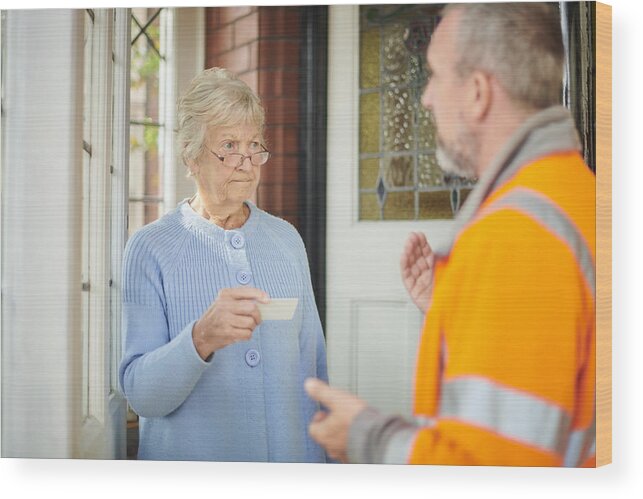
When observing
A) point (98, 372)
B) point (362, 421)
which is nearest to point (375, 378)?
point (362, 421)

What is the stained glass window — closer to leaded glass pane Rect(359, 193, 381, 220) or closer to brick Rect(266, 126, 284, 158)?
leaded glass pane Rect(359, 193, 381, 220)

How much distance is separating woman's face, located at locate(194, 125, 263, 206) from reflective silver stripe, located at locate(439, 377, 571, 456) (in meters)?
0.92

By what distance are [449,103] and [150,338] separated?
1236mm

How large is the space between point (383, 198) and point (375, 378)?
585mm

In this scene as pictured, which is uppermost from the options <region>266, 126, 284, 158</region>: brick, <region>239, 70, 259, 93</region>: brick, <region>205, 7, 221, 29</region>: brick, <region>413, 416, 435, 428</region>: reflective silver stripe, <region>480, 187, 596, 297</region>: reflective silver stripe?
<region>205, 7, 221, 29</region>: brick

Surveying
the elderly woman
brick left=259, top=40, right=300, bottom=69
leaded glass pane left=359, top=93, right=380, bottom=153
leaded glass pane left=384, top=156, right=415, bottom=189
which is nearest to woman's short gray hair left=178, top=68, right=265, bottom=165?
the elderly woman

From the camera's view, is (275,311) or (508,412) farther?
(275,311)

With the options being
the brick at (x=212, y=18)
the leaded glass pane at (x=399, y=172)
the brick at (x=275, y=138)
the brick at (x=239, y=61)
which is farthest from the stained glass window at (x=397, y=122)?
the brick at (x=212, y=18)

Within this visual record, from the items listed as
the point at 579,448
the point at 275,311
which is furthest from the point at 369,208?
the point at 579,448

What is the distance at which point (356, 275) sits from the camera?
10.4 feet

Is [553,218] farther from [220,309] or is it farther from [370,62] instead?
[220,309]

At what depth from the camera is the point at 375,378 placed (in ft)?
10.4

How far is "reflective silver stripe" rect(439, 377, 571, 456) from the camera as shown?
3.05m

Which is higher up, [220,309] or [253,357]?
[220,309]
